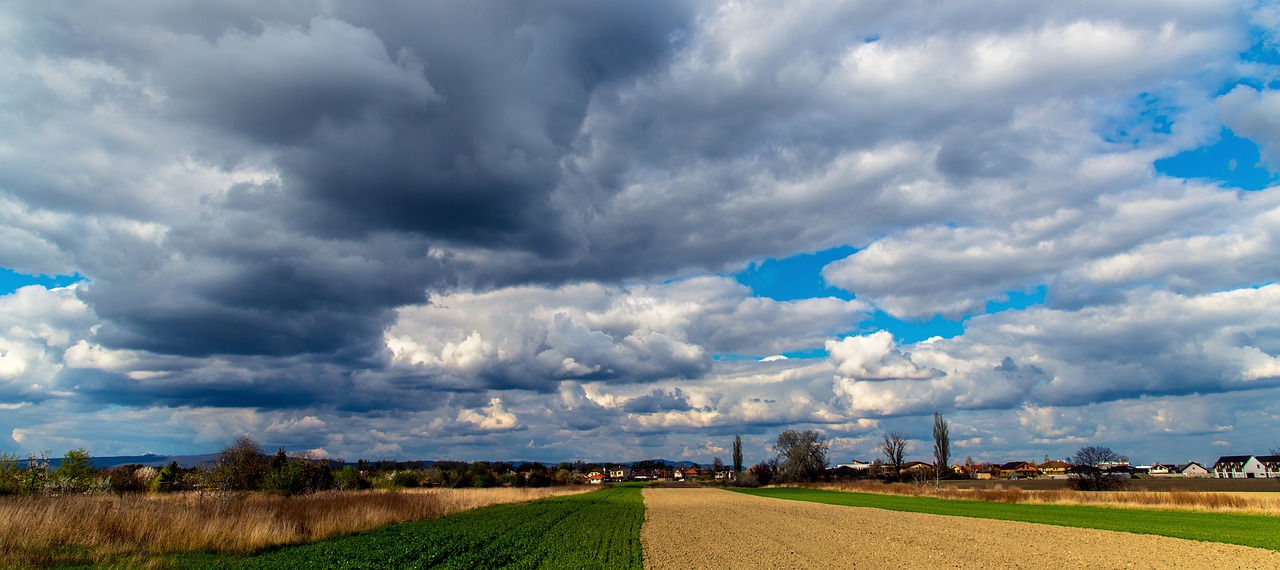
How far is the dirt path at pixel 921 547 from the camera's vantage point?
22.1 metres

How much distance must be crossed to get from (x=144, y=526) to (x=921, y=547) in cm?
2797

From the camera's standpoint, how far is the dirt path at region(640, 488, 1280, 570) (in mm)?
22125

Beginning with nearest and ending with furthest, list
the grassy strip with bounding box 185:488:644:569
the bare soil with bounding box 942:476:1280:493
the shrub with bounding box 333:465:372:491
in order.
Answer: the grassy strip with bounding box 185:488:644:569
the bare soil with bounding box 942:476:1280:493
the shrub with bounding box 333:465:372:491

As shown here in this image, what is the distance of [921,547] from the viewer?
26.3 meters

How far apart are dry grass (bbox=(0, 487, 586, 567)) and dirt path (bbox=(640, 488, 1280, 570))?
47.3 feet

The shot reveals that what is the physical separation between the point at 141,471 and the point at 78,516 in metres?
32.1

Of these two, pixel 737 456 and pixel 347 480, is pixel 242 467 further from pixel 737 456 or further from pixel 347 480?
pixel 737 456

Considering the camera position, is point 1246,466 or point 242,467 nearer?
point 242,467

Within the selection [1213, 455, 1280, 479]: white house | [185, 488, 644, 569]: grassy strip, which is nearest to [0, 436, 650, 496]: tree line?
[185, 488, 644, 569]: grassy strip

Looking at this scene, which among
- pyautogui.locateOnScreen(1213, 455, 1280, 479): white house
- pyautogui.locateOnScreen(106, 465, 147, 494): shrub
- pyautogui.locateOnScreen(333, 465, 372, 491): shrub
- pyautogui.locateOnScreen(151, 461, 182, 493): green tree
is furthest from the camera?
pyautogui.locateOnScreen(1213, 455, 1280, 479): white house

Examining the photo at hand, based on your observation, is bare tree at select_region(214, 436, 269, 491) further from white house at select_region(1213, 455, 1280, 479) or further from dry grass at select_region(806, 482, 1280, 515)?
white house at select_region(1213, 455, 1280, 479)

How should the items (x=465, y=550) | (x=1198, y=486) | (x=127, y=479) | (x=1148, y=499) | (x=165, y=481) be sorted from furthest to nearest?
(x=1198, y=486) < (x=165, y=481) < (x=1148, y=499) < (x=127, y=479) < (x=465, y=550)

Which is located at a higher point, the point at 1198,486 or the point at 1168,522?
the point at 1168,522

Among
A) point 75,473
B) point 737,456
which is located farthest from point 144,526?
point 737,456
